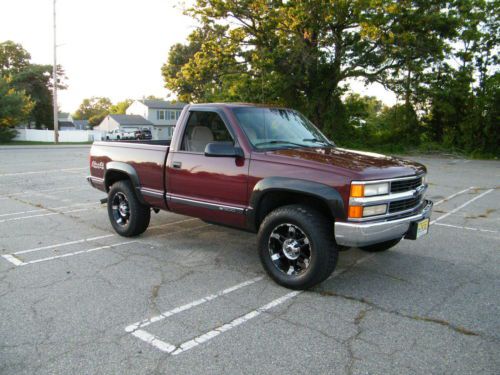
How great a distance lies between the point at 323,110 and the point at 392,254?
70.8 ft

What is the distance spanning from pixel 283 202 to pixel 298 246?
0.58m

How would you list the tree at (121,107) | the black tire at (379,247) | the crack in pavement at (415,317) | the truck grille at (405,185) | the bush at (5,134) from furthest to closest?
the tree at (121,107), the bush at (5,134), the black tire at (379,247), the truck grille at (405,185), the crack in pavement at (415,317)

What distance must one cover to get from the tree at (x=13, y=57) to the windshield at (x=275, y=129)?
2283 inches

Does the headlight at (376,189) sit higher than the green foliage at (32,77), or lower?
lower

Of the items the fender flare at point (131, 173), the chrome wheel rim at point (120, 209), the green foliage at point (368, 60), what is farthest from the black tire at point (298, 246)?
the green foliage at point (368, 60)

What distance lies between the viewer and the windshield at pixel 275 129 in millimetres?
4957

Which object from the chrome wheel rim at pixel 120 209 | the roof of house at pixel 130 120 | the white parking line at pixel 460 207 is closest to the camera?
the chrome wheel rim at pixel 120 209

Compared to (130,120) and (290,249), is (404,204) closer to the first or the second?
(290,249)

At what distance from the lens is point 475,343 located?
3.34 meters

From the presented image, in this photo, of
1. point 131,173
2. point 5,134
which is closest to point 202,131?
point 131,173

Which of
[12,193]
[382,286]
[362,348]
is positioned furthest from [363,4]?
[362,348]

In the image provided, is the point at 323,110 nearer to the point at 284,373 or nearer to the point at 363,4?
the point at 363,4

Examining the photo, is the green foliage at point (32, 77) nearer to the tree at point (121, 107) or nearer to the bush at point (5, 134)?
the bush at point (5, 134)

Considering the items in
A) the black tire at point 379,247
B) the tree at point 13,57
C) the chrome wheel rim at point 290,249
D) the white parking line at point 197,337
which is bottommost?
the white parking line at point 197,337
